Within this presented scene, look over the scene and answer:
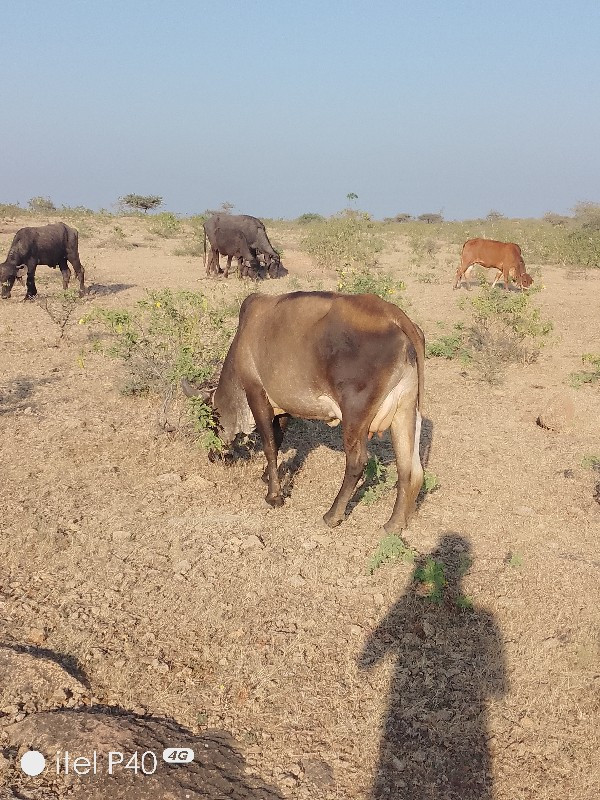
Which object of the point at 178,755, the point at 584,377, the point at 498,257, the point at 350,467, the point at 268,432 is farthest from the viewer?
the point at 498,257

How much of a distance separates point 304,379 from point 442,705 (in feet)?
8.47

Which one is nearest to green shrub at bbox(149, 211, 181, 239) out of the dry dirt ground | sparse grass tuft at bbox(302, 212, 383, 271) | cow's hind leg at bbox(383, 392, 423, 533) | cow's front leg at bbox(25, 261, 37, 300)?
sparse grass tuft at bbox(302, 212, 383, 271)

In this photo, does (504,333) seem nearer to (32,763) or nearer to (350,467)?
(350,467)

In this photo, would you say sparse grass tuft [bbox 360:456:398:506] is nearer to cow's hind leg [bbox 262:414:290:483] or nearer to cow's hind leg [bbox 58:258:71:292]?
cow's hind leg [bbox 262:414:290:483]

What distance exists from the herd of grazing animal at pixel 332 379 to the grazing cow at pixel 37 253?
28.4ft

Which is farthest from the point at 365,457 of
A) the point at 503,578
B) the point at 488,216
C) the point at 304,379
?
the point at 488,216

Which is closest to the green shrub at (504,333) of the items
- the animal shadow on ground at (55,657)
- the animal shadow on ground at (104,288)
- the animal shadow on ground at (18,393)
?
the animal shadow on ground at (18,393)

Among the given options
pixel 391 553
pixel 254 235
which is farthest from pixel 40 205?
pixel 391 553

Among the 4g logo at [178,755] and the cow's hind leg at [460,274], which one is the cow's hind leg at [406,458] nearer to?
the 4g logo at [178,755]

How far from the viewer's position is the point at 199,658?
3816 mm

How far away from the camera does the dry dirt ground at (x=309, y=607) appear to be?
3219 millimetres

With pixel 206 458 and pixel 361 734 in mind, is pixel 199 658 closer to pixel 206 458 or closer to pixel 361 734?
pixel 361 734

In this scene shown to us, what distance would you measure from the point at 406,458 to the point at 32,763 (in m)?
3.26

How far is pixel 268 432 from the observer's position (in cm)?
562
